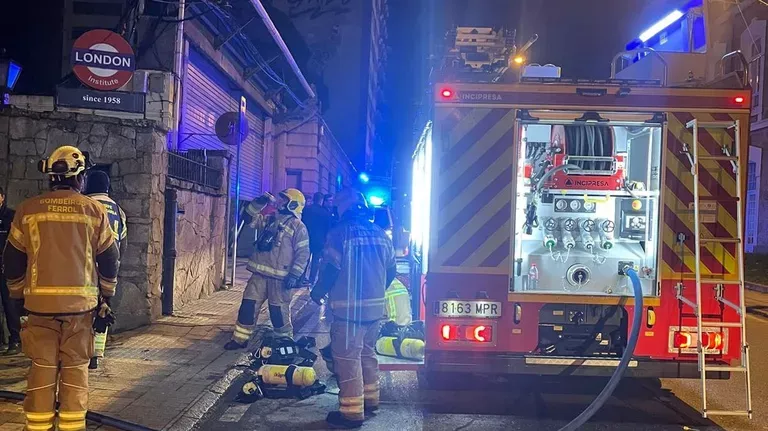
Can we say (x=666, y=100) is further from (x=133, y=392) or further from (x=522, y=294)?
(x=133, y=392)

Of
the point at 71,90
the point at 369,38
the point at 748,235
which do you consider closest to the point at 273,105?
the point at 71,90

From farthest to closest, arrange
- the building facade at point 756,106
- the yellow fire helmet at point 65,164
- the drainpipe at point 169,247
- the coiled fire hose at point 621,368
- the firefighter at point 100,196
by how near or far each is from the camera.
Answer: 1. the building facade at point 756,106
2. the drainpipe at point 169,247
3. the firefighter at point 100,196
4. the coiled fire hose at point 621,368
5. the yellow fire helmet at point 65,164

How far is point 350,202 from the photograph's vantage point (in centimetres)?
512

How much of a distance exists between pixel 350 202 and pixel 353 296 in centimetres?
74

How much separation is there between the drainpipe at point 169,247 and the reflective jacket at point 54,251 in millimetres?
4416

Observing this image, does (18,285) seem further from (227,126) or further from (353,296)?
(227,126)

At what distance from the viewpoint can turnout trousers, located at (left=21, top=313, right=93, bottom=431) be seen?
12.3ft

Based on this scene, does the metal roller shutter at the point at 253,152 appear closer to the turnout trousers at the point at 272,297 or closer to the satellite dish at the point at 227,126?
the satellite dish at the point at 227,126

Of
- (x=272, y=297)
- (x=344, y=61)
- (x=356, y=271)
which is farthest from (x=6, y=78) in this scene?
(x=344, y=61)

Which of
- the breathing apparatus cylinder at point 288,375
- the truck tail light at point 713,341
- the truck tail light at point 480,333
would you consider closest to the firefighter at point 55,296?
the breathing apparatus cylinder at point 288,375

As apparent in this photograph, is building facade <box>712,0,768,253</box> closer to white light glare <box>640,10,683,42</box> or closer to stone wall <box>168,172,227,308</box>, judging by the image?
white light glare <box>640,10,683,42</box>

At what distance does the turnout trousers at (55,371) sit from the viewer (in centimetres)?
373

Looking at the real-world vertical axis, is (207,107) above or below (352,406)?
above

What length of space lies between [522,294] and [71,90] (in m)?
5.61
